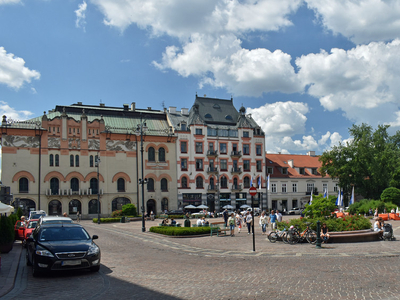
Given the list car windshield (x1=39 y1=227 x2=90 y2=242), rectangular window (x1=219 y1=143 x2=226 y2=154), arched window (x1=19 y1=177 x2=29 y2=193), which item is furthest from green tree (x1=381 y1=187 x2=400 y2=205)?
arched window (x1=19 y1=177 x2=29 y2=193)

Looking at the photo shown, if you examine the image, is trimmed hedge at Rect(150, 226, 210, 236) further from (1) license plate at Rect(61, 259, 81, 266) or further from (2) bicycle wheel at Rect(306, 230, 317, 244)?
(1) license plate at Rect(61, 259, 81, 266)

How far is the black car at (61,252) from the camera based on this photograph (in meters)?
11.0

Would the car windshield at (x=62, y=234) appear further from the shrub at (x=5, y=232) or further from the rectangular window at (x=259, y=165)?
the rectangular window at (x=259, y=165)

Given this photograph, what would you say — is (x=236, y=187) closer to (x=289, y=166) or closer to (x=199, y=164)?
(x=199, y=164)

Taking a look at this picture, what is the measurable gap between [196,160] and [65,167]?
790 inches

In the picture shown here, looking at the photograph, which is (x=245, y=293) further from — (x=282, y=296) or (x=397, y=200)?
(x=397, y=200)

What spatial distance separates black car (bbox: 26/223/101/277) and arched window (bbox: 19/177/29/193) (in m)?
42.0

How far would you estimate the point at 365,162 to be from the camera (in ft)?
190

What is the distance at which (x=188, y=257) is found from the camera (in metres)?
16.0

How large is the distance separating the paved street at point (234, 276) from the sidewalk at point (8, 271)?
9.4 inches

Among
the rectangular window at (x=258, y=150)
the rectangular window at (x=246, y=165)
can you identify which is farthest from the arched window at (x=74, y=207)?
the rectangular window at (x=258, y=150)

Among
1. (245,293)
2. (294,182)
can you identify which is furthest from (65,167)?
(245,293)

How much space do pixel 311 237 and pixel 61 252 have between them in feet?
42.4

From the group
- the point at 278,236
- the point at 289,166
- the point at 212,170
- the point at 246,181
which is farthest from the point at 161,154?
the point at 278,236
